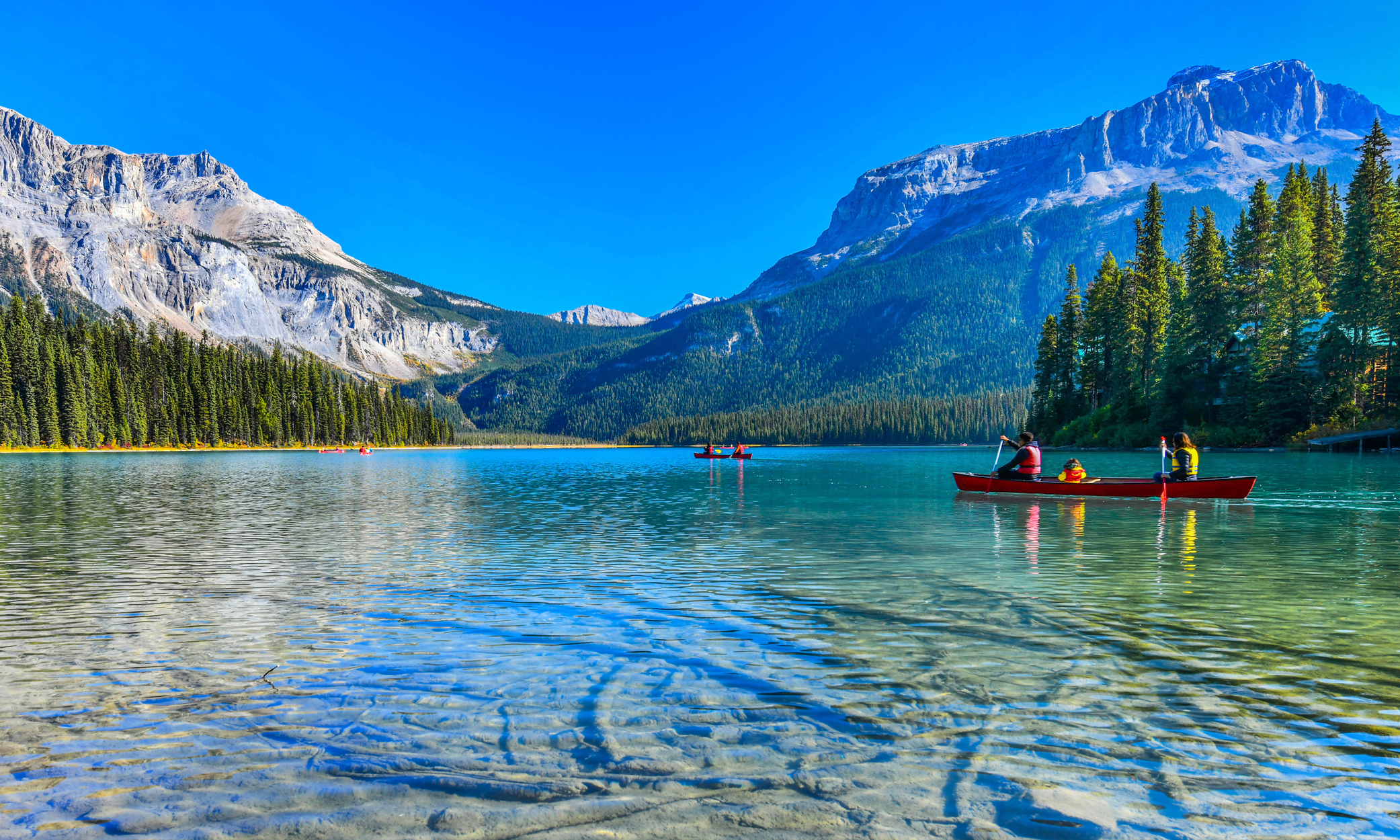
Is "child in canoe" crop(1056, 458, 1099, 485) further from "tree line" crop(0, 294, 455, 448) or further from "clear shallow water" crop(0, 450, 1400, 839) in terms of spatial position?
"tree line" crop(0, 294, 455, 448)

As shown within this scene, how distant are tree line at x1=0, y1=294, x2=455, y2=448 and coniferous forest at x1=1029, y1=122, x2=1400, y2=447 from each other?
492ft

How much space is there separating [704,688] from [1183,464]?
32842 millimetres

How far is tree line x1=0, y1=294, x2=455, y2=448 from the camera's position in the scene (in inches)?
4321

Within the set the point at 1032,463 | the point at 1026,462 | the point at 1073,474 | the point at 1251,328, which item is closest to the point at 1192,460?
the point at 1073,474

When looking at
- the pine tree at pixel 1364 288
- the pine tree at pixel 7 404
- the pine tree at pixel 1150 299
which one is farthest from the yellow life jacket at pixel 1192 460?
the pine tree at pixel 7 404

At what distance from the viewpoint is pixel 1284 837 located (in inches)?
199

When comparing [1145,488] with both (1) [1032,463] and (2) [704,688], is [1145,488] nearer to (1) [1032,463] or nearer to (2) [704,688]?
(1) [1032,463]

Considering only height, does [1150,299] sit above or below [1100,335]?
Result: above

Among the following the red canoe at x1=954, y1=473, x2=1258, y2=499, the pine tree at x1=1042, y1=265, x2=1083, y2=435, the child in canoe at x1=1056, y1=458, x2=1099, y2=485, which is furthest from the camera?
the pine tree at x1=1042, y1=265, x2=1083, y2=435

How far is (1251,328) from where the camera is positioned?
78375mm

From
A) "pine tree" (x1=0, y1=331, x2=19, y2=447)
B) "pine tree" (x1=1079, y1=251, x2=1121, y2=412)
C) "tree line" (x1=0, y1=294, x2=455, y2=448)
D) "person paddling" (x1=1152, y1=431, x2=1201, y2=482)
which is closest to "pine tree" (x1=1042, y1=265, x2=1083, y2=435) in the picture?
"pine tree" (x1=1079, y1=251, x2=1121, y2=412)

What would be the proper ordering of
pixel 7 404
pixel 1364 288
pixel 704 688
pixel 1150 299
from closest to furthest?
pixel 704 688 → pixel 1364 288 → pixel 1150 299 → pixel 7 404

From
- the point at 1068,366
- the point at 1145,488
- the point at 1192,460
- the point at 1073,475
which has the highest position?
the point at 1068,366

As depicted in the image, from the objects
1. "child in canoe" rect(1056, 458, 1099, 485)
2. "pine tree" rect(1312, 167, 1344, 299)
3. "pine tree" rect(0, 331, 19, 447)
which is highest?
"pine tree" rect(1312, 167, 1344, 299)
